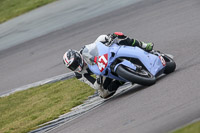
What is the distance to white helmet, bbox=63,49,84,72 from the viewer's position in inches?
342

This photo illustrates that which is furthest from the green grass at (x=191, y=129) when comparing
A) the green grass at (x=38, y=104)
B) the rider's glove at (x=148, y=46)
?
the green grass at (x=38, y=104)

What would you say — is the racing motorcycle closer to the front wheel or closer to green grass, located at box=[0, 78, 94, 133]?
the front wheel

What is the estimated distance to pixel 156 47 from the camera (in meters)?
12.2

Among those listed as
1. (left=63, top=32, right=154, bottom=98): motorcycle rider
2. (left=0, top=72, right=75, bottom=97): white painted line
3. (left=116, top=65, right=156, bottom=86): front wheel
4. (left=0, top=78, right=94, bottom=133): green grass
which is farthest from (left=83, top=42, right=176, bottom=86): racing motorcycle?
(left=0, top=72, right=75, bottom=97): white painted line

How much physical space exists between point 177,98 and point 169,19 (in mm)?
7231

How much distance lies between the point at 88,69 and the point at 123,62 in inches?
41.0

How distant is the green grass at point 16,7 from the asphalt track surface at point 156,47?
11.4 feet

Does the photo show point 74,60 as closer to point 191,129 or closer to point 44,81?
point 191,129

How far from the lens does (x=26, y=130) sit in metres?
8.98

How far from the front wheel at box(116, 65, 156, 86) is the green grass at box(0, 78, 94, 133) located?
6.07 ft

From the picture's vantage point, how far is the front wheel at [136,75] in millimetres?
8016

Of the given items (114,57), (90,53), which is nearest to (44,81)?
(90,53)

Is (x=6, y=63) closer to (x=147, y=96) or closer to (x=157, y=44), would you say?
(x=157, y=44)

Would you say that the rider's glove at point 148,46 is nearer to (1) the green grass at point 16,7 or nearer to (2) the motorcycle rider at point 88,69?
(2) the motorcycle rider at point 88,69
